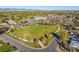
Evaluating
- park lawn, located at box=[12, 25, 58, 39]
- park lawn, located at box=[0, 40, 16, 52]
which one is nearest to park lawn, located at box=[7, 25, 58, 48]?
park lawn, located at box=[12, 25, 58, 39]

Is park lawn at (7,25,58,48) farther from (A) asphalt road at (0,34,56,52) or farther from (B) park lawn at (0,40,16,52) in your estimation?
(B) park lawn at (0,40,16,52)

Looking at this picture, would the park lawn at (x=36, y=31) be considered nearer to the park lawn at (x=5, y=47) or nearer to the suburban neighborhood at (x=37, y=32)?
the suburban neighborhood at (x=37, y=32)

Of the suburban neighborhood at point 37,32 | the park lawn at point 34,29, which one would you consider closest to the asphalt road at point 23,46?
the suburban neighborhood at point 37,32

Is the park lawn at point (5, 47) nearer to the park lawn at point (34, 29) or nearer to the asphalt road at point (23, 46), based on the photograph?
the asphalt road at point (23, 46)

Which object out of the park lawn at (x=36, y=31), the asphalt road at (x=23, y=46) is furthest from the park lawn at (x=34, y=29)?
the asphalt road at (x=23, y=46)

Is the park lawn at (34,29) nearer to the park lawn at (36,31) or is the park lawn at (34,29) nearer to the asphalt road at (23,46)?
the park lawn at (36,31)

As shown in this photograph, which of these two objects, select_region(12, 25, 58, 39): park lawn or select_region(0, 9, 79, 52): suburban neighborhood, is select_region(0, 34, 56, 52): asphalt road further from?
select_region(12, 25, 58, 39): park lawn

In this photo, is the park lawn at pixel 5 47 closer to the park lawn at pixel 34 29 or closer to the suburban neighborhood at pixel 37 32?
the suburban neighborhood at pixel 37 32

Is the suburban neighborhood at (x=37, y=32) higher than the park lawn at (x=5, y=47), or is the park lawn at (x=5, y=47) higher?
the suburban neighborhood at (x=37, y=32)

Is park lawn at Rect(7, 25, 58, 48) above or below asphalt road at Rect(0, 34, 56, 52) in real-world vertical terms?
above
